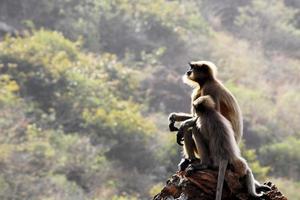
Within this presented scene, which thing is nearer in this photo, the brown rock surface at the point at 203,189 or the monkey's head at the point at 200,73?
the brown rock surface at the point at 203,189

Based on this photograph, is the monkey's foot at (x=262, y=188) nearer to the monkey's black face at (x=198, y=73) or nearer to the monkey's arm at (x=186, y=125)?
the monkey's arm at (x=186, y=125)

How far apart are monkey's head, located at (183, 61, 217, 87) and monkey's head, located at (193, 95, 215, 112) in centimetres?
52

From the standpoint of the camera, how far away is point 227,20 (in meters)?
41.8

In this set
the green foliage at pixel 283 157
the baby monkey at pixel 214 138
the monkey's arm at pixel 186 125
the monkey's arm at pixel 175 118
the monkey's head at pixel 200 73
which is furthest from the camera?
the green foliage at pixel 283 157

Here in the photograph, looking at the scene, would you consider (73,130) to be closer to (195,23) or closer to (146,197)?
(146,197)

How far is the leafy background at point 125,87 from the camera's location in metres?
22.0

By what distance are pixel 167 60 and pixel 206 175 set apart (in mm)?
28368

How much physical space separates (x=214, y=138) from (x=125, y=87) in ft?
74.5

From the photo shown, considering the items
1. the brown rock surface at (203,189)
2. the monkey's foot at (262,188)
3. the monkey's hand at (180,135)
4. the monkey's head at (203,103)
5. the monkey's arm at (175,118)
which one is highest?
the monkey's arm at (175,118)

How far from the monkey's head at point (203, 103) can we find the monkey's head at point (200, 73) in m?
0.52

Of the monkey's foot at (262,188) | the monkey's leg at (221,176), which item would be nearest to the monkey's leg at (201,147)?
the monkey's leg at (221,176)

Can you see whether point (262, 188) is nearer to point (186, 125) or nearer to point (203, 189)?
point (203, 189)

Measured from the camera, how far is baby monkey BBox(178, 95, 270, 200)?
6.33 metres

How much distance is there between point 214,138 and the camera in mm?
6480
